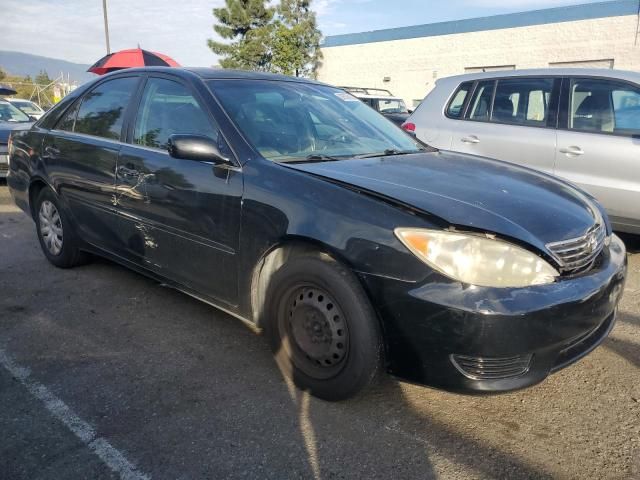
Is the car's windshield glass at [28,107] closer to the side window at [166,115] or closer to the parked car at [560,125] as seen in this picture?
the parked car at [560,125]

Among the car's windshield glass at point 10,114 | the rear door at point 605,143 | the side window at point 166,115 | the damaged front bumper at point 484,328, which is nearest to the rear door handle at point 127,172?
the side window at point 166,115

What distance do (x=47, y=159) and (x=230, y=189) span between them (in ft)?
7.54

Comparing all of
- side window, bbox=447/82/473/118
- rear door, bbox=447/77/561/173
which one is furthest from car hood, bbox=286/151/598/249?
side window, bbox=447/82/473/118

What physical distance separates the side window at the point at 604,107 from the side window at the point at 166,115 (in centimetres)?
360

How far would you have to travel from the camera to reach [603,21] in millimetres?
22312

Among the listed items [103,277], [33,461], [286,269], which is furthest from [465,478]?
[103,277]

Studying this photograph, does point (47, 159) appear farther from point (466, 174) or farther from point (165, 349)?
point (466, 174)

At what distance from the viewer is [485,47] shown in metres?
26.5

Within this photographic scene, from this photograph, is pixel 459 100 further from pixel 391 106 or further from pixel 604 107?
pixel 391 106

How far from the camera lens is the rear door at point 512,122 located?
517cm

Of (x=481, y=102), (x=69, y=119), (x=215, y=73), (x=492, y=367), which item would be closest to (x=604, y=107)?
(x=481, y=102)

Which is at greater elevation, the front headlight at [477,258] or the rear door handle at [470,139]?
the rear door handle at [470,139]

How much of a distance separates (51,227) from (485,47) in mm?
25985

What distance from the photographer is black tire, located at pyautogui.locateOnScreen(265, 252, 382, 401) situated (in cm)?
237
